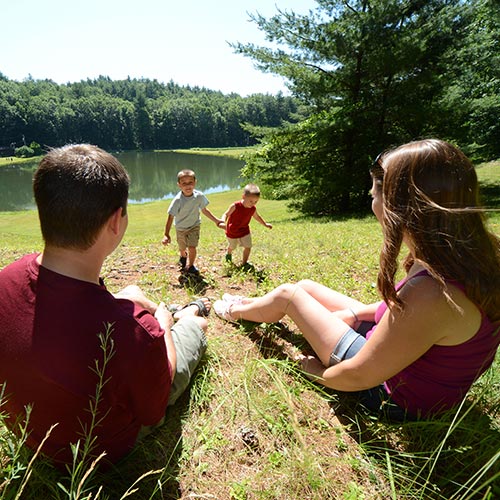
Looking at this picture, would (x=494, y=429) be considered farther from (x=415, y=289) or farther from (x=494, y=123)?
(x=494, y=123)

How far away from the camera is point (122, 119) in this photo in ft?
343

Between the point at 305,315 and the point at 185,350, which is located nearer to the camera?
the point at 185,350

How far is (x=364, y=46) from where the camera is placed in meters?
13.1

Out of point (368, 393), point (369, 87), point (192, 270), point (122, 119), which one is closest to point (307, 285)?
point (368, 393)

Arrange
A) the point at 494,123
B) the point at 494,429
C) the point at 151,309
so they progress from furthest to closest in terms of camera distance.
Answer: the point at 494,123, the point at 151,309, the point at 494,429

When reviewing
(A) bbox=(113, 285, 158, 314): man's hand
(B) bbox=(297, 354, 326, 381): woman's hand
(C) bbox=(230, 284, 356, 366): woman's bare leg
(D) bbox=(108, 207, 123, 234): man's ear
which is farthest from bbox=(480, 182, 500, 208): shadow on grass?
(D) bbox=(108, 207, 123, 234): man's ear

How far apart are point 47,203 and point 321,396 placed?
1872 mm

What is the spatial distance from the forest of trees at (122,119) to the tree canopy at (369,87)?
242 ft

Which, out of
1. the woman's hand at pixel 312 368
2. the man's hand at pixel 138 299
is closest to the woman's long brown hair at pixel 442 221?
the woman's hand at pixel 312 368

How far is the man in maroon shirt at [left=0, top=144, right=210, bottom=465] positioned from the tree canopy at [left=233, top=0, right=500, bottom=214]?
14540 millimetres

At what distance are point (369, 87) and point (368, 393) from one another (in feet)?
52.2

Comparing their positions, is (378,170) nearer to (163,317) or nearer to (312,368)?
(312,368)

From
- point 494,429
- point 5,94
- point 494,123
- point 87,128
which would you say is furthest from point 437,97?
point 5,94

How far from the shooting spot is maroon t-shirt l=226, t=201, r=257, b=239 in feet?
18.0
